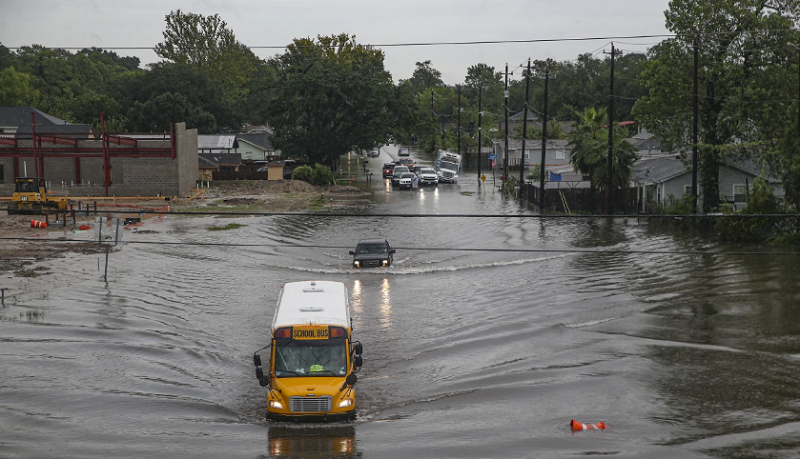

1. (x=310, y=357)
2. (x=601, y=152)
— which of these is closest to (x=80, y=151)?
(x=601, y=152)

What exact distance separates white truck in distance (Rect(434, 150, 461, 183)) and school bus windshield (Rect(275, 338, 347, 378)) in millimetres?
68438

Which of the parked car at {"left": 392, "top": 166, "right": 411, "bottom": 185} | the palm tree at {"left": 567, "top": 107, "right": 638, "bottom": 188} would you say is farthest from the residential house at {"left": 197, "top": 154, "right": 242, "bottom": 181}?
the palm tree at {"left": 567, "top": 107, "right": 638, "bottom": 188}

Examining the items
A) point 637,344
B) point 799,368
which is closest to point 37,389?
point 637,344

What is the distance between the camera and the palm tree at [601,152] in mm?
56938

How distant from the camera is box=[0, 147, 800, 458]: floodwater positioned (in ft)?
57.4

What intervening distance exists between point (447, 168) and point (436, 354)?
64551 millimetres

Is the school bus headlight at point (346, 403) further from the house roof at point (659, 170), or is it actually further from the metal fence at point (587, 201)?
the metal fence at point (587, 201)

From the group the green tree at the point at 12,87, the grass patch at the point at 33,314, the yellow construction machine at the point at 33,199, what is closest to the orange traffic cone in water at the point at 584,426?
the grass patch at the point at 33,314

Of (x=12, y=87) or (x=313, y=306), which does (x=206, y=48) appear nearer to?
(x=12, y=87)

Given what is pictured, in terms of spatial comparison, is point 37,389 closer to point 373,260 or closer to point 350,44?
point 373,260

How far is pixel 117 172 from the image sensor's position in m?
71.6

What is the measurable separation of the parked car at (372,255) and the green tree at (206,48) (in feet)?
391

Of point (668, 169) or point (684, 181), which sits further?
→ point (668, 169)

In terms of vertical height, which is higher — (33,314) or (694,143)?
(694,143)
